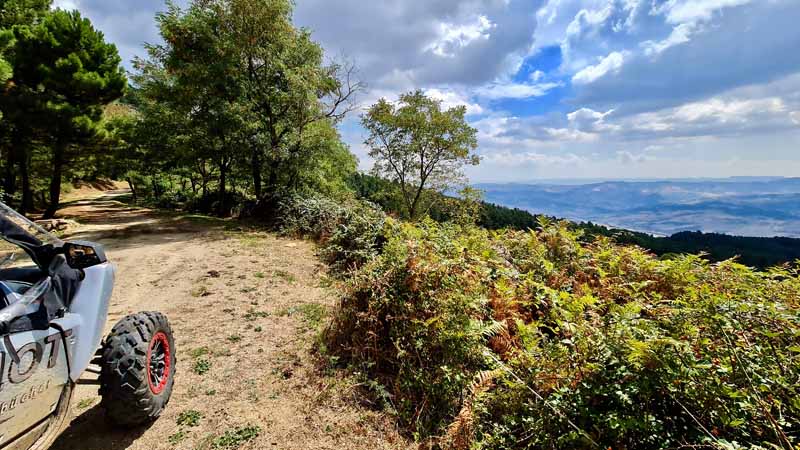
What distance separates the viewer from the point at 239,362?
4027 millimetres

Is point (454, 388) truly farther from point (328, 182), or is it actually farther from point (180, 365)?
point (328, 182)

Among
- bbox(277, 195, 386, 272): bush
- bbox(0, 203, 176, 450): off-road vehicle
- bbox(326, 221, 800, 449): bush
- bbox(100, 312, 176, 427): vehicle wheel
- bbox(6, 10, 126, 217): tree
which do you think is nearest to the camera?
bbox(0, 203, 176, 450): off-road vehicle

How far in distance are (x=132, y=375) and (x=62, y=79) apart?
15236mm

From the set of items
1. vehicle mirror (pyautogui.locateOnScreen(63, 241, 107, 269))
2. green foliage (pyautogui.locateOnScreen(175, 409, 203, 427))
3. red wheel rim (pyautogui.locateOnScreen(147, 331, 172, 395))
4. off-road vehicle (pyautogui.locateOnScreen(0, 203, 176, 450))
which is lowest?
green foliage (pyautogui.locateOnScreen(175, 409, 203, 427))

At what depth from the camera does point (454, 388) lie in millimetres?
3219

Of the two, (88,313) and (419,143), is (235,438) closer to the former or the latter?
(88,313)

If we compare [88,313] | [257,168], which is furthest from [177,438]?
[257,168]

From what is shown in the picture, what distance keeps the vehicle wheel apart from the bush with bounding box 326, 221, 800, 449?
189 cm

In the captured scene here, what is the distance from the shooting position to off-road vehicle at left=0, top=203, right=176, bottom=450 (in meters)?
1.77

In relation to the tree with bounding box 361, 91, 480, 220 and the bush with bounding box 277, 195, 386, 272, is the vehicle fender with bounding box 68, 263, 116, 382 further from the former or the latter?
the tree with bounding box 361, 91, 480, 220

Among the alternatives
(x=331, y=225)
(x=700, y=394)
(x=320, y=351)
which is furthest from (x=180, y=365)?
(x=331, y=225)

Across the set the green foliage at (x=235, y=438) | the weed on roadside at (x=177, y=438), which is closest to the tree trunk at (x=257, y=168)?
the weed on roadside at (x=177, y=438)

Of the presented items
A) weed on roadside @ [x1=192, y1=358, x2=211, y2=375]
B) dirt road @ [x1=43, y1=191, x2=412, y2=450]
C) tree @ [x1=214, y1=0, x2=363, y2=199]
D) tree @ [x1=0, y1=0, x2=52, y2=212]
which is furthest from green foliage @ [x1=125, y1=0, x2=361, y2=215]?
weed on roadside @ [x1=192, y1=358, x2=211, y2=375]

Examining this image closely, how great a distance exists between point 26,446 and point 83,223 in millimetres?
15580
